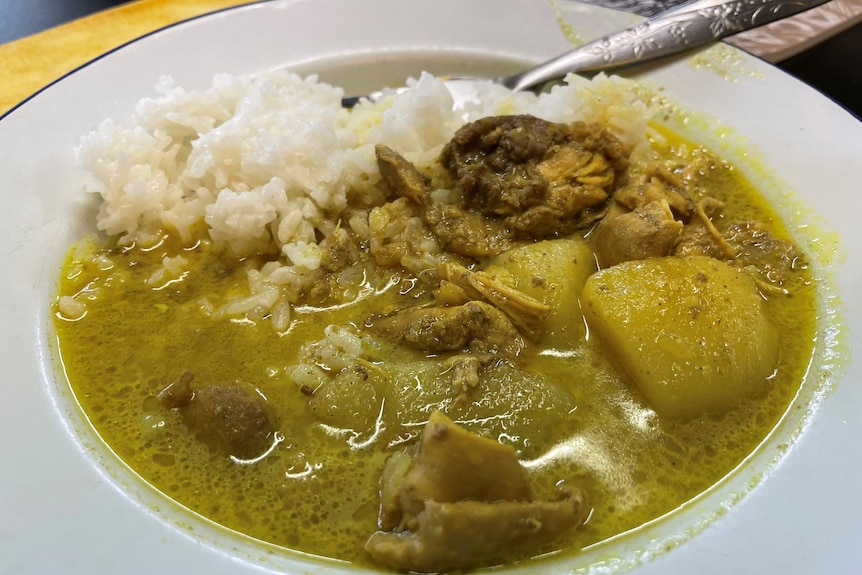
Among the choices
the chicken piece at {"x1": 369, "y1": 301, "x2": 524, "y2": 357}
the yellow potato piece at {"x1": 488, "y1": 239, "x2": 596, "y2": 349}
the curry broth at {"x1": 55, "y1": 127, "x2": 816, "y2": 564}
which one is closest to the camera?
the curry broth at {"x1": 55, "y1": 127, "x2": 816, "y2": 564}

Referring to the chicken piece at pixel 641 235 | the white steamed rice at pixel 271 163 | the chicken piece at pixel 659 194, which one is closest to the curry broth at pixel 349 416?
the white steamed rice at pixel 271 163

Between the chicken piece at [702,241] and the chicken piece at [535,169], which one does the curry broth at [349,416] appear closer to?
the chicken piece at [702,241]

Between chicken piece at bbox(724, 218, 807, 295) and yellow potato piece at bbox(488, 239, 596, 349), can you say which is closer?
yellow potato piece at bbox(488, 239, 596, 349)

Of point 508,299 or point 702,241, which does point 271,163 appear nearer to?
point 508,299

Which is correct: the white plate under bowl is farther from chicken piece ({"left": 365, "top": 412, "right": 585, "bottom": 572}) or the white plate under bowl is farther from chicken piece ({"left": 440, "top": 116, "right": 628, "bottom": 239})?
chicken piece ({"left": 440, "top": 116, "right": 628, "bottom": 239})

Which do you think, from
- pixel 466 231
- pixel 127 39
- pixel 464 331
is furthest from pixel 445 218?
pixel 127 39

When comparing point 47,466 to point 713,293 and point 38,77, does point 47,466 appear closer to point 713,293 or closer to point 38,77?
point 713,293

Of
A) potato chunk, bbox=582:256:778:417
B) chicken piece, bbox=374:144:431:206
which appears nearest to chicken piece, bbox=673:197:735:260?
potato chunk, bbox=582:256:778:417

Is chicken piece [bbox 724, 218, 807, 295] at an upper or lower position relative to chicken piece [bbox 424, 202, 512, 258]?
lower
